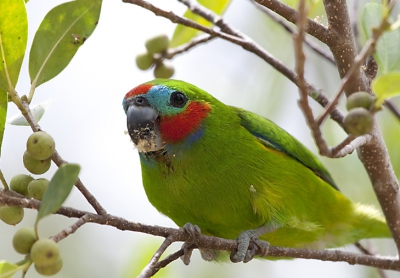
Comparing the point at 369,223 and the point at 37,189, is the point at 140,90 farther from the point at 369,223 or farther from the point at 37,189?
the point at 369,223

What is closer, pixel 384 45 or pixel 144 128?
pixel 384 45

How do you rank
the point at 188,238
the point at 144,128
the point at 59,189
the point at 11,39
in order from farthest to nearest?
the point at 144,128, the point at 188,238, the point at 11,39, the point at 59,189

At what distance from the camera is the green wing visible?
10.9ft

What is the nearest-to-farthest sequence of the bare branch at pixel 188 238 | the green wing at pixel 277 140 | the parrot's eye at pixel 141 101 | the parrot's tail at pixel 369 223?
1. the bare branch at pixel 188 238
2. the parrot's eye at pixel 141 101
3. the green wing at pixel 277 140
4. the parrot's tail at pixel 369 223

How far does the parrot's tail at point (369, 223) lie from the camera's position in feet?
12.2

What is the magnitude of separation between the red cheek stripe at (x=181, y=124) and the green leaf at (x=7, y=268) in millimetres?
1401

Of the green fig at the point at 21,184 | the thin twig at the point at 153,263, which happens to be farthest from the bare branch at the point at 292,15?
the green fig at the point at 21,184

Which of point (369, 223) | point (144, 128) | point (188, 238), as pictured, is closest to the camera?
point (188, 238)

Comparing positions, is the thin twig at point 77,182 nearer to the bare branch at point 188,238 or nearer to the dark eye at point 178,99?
the bare branch at point 188,238

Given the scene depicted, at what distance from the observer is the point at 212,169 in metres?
2.92

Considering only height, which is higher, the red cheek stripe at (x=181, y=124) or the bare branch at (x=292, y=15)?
the bare branch at (x=292, y=15)

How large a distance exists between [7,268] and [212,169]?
1.49 m

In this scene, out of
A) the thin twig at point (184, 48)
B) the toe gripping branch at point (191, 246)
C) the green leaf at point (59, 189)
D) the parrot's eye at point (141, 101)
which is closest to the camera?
the green leaf at point (59, 189)

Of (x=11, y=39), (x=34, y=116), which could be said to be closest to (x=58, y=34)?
(x=11, y=39)
